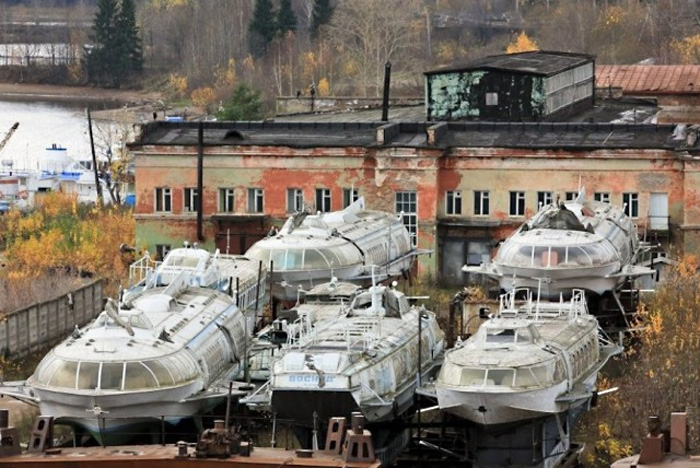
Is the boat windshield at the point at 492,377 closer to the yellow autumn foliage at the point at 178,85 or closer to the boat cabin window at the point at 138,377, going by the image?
the boat cabin window at the point at 138,377

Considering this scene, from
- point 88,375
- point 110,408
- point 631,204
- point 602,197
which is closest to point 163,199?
point 602,197

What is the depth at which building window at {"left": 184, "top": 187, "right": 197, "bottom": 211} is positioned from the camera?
68.5 metres

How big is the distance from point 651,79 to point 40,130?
4262 centimetres

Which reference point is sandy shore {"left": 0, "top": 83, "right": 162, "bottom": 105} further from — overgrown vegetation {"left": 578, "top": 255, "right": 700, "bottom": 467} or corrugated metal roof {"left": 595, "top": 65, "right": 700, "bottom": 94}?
overgrown vegetation {"left": 578, "top": 255, "right": 700, "bottom": 467}

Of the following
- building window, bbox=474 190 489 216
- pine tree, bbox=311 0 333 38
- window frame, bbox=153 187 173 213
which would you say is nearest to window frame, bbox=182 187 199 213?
window frame, bbox=153 187 173 213

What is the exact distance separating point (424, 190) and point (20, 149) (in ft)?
174

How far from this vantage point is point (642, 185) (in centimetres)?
6562

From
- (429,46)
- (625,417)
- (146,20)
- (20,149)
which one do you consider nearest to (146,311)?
(625,417)

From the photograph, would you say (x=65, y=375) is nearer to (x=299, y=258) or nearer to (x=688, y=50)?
(x=299, y=258)

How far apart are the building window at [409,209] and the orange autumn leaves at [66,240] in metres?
6.85

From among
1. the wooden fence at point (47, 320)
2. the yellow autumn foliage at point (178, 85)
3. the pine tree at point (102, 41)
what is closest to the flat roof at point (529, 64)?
the wooden fence at point (47, 320)

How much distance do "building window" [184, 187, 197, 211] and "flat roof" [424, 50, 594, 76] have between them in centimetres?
1091

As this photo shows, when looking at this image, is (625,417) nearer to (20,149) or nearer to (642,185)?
(642,185)

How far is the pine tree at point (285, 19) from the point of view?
13338 cm
